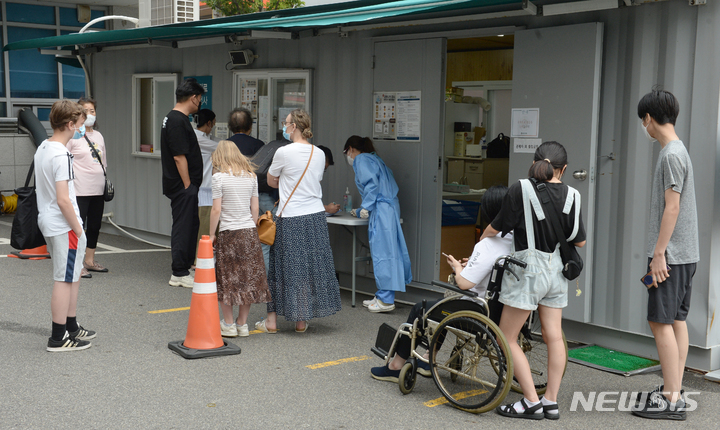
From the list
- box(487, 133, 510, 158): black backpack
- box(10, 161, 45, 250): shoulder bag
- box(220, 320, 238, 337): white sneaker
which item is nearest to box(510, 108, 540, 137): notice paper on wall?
box(220, 320, 238, 337): white sneaker

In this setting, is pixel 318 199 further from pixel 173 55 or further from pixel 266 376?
pixel 173 55

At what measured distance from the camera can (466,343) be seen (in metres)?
4.24

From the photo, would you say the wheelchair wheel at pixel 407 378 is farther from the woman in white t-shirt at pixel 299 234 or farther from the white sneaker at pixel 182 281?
the white sneaker at pixel 182 281

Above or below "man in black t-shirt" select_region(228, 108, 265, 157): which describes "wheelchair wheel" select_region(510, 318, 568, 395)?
below

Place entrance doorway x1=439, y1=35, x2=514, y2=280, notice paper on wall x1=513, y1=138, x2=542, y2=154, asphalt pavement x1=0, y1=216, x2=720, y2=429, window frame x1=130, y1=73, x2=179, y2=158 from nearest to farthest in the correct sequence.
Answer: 1. asphalt pavement x1=0, y1=216, x2=720, y2=429
2. notice paper on wall x1=513, y1=138, x2=542, y2=154
3. entrance doorway x1=439, y1=35, x2=514, y2=280
4. window frame x1=130, y1=73, x2=179, y2=158

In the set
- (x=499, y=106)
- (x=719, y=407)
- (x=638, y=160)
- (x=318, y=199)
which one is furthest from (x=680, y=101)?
(x=499, y=106)

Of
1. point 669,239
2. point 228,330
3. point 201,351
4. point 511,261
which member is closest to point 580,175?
point 669,239

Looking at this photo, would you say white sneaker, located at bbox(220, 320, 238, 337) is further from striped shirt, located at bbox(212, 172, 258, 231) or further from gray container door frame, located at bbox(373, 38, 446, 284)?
gray container door frame, located at bbox(373, 38, 446, 284)

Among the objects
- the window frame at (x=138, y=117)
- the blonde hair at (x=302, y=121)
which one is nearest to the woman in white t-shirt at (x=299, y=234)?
the blonde hair at (x=302, y=121)

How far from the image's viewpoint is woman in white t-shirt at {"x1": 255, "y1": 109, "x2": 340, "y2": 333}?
570 centimetres

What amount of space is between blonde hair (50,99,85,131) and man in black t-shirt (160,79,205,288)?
1.89 m

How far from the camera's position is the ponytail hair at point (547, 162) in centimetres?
408

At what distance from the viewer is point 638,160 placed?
17.8 ft

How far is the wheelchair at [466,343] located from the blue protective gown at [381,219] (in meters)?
1.92
